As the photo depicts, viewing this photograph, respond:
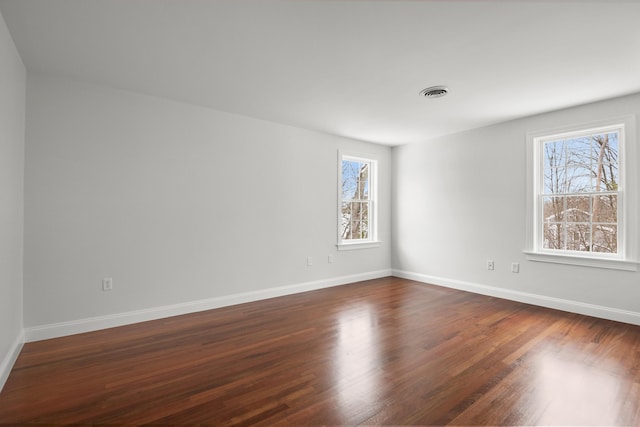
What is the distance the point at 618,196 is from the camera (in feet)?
11.6

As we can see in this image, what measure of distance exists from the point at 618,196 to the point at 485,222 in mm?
1464

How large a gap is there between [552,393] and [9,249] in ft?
12.8

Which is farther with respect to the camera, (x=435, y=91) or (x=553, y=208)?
(x=553, y=208)

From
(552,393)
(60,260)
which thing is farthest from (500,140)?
(60,260)

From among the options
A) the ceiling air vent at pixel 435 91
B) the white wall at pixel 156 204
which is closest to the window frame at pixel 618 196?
the ceiling air vent at pixel 435 91

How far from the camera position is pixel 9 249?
239 cm

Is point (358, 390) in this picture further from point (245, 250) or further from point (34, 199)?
point (34, 199)

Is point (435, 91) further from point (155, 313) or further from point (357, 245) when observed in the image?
point (155, 313)

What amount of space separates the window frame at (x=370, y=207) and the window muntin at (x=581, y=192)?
2450 millimetres

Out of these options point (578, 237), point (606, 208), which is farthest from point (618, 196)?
point (578, 237)

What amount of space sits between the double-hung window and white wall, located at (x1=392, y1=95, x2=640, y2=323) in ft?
1.53

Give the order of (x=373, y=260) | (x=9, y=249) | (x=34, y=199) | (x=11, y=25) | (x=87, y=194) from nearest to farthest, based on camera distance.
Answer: (x=11, y=25)
(x=9, y=249)
(x=34, y=199)
(x=87, y=194)
(x=373, y=260)

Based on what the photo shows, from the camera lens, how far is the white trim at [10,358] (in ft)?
7.14

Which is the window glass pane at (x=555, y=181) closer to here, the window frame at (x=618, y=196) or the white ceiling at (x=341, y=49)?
the window frame at (x=618, y=196)
